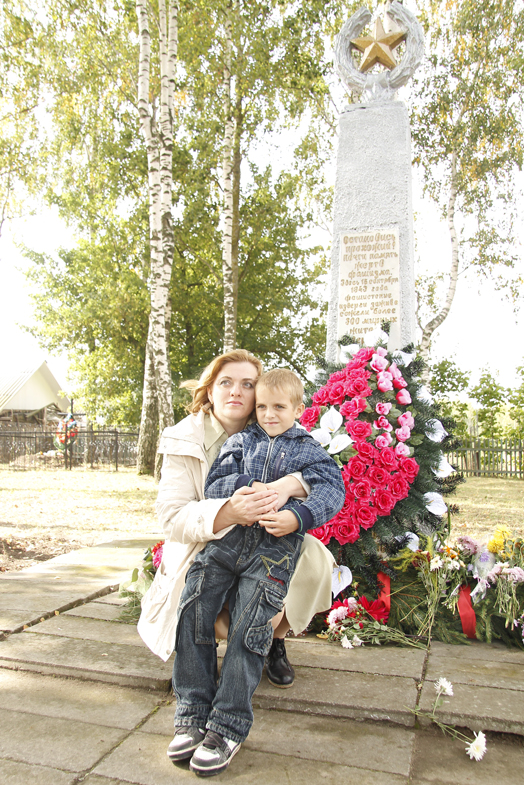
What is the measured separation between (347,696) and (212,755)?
2.13ft

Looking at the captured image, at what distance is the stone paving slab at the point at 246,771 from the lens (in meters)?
1.77

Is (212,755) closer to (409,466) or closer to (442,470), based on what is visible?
(409,466)

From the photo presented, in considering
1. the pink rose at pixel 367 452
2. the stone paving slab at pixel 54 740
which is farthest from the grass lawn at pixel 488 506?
the stone paving slab at pixel 54 740

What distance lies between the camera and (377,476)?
3.17 meters

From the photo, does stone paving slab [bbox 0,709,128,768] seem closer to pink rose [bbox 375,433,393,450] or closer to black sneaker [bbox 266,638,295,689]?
black sneaker [bbox 266,638,295,689]

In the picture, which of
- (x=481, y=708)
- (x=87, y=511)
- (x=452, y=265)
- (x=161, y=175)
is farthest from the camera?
(x=452, y=265)

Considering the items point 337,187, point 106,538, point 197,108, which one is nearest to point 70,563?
point 106,538

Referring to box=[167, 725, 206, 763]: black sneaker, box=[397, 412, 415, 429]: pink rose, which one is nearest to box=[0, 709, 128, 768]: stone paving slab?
box=[167, 725, 206, 763]: black sneaker

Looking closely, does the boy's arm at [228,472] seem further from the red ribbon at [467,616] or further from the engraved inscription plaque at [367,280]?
the engraved inscription plaque at [367,280]

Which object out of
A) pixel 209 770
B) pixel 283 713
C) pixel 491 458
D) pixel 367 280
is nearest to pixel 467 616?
pixel 283 713

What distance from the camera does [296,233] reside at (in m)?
18.1

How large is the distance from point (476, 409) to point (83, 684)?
1825 centimetres

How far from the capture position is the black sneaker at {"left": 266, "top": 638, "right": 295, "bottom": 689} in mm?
2340

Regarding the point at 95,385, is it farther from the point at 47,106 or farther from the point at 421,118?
the point at 421,118
